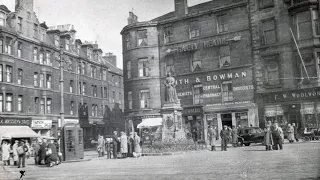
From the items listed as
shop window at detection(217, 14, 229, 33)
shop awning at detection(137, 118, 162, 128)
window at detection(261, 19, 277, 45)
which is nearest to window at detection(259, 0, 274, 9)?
window at detection(261, 19, 277, 45)

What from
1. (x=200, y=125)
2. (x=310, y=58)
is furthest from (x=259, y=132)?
(x=200, y=125)

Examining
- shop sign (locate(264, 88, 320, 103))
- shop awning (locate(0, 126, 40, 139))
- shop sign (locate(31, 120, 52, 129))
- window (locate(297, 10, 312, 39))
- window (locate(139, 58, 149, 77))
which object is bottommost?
shop awning (locate(0, 126, 40, 139))

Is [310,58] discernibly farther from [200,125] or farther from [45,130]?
[45,130]

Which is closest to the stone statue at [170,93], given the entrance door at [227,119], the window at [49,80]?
the entrance door at [227,119]

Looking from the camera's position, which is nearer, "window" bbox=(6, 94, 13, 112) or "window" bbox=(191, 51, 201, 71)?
"window" bbox=(6, 94, 13, 112)

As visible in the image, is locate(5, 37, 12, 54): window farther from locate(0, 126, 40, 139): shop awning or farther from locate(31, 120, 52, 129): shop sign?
locate(31, 120, 52, 129): shop sign

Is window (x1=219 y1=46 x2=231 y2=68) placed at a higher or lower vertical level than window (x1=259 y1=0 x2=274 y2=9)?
lower

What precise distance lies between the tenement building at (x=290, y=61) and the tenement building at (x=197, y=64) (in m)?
2.64

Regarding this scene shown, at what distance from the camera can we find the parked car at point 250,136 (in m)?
24.3

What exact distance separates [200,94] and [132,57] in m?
8.05

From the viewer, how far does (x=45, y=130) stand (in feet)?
116

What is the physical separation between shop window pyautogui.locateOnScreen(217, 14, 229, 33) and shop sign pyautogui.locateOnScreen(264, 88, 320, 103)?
26.0ft

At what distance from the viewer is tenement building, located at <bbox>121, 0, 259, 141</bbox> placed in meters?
30.3

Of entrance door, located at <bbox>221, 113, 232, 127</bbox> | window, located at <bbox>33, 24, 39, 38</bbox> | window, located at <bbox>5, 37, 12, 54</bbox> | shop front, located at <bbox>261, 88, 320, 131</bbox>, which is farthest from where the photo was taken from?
window, located at <bbox>33, 24, 39, 38</bbox>
